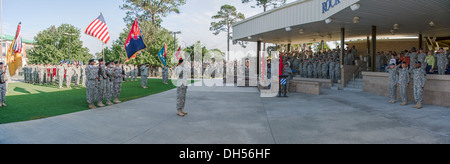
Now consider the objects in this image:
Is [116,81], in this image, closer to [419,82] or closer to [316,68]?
[419,82]

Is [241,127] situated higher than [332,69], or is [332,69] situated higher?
[332,69]

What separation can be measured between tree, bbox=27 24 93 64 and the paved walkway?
40.3 meters

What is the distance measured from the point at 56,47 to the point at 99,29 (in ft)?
130

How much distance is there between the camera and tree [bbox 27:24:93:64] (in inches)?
1629

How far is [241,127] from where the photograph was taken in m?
6.49

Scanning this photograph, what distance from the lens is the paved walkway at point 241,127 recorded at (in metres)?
5.30

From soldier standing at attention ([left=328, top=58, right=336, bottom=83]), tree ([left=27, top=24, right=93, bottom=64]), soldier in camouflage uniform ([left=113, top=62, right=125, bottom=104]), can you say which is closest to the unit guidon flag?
soldier in camouflage uniform ([left=113, top=62, right=125, bottom=104])

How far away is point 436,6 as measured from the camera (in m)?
11.1

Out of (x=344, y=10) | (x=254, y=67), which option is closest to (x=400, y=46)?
(x=254, y=67)

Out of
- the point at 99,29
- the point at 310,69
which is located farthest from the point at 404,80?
the point at 99,29
